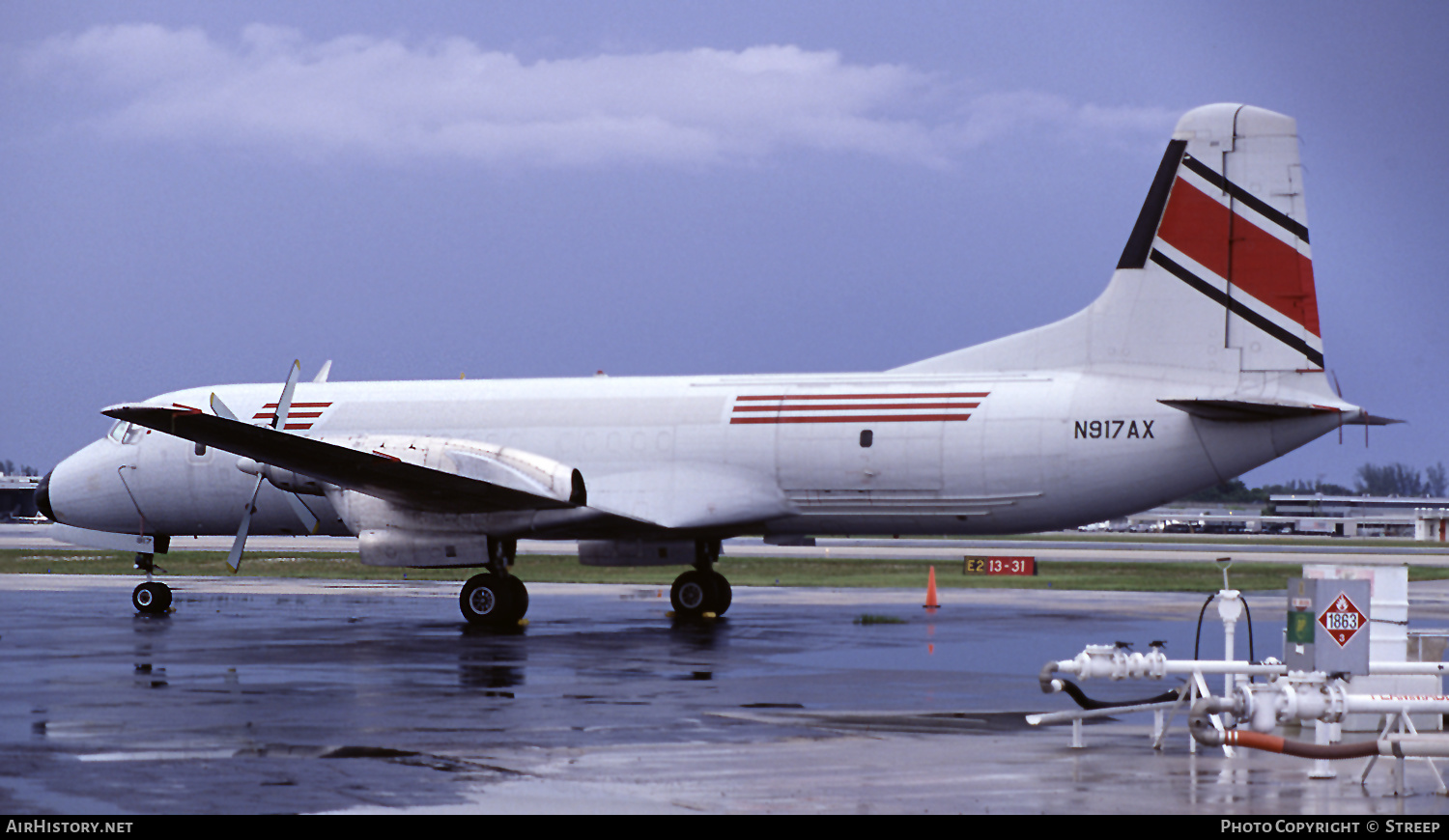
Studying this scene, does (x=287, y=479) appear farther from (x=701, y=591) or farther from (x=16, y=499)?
(x=16, y=499)

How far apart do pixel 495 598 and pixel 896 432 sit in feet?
23.0

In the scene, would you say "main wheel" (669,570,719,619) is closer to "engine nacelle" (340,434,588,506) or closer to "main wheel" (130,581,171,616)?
"engine nacelle" (340,434,588,506)

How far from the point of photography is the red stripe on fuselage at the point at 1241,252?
840 inches

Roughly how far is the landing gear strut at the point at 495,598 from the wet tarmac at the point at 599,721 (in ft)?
1.25

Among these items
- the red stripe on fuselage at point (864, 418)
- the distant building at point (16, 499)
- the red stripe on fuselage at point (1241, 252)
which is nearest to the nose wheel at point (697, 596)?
the red stripe on fuselage at point (864, 418)

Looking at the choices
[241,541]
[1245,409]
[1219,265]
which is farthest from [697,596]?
[1219,265]

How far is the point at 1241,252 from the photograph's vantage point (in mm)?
21641

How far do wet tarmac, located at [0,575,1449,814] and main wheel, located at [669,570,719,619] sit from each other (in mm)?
733

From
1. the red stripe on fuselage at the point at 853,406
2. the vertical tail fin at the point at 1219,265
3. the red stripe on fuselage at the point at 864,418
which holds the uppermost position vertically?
the vertical tail fin at the point at 1219,265

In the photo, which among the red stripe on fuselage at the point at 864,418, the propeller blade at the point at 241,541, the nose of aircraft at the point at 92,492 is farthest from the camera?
the nose of aircraft at the point at 92,492

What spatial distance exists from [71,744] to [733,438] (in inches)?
538

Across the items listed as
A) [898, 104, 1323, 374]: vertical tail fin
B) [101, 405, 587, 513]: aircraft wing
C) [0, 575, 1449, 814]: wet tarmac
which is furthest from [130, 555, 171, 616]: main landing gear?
[898, 104, 1323, 374]: vertical tail fin

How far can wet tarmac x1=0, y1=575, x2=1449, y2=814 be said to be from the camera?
9477mm

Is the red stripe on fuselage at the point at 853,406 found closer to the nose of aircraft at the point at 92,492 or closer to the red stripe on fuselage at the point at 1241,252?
the red stripe on fuselage at the point at 1241,252
